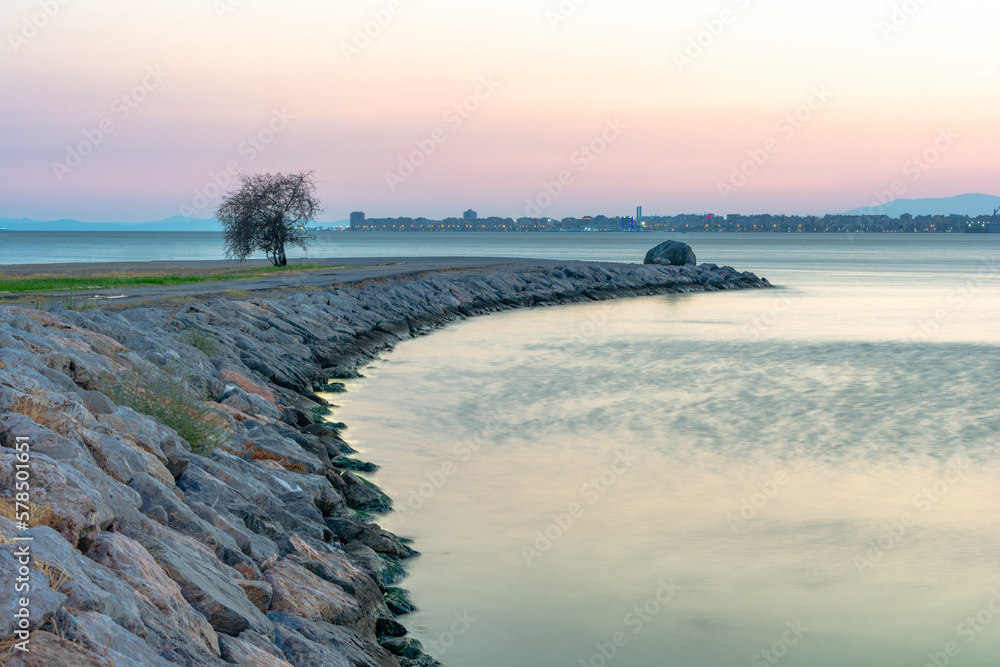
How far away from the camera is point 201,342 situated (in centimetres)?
1527

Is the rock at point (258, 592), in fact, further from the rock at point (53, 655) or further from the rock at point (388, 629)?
the rock at point (53, 655)

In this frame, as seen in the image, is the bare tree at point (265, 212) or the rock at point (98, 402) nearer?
the rock at point (98, 402)

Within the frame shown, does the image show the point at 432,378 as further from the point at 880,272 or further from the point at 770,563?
the point at 880,272

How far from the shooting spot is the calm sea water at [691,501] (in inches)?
302

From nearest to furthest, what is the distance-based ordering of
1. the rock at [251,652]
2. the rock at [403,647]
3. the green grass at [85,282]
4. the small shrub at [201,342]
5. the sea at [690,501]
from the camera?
the rock at [251,652] < the rock at [403,647] < the sea at [690,501] < the small shrub at [201,342] < the green grass at [85,282]

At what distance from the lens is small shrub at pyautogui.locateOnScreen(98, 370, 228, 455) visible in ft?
30.5

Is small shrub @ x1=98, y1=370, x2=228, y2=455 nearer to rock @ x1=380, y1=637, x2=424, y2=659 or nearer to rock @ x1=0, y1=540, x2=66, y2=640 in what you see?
rock @ x1=380, y1=637, x2=424, y2=659

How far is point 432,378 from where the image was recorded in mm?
20938

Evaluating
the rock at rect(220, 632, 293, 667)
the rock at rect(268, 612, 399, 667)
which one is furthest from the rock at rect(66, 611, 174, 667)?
the rock at rect(268, 612, 399, 667)

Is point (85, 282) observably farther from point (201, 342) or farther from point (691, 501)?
point (691, 501)

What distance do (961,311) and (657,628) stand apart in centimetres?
3874

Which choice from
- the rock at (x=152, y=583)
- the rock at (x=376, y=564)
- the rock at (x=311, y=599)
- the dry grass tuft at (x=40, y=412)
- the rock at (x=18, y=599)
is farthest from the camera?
the rock at (x=376, y=564)

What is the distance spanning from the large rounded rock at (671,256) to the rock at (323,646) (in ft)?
179

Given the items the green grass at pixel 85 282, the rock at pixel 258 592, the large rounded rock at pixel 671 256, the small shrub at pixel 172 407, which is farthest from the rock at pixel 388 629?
the large rounded rock at pixel 671 256
